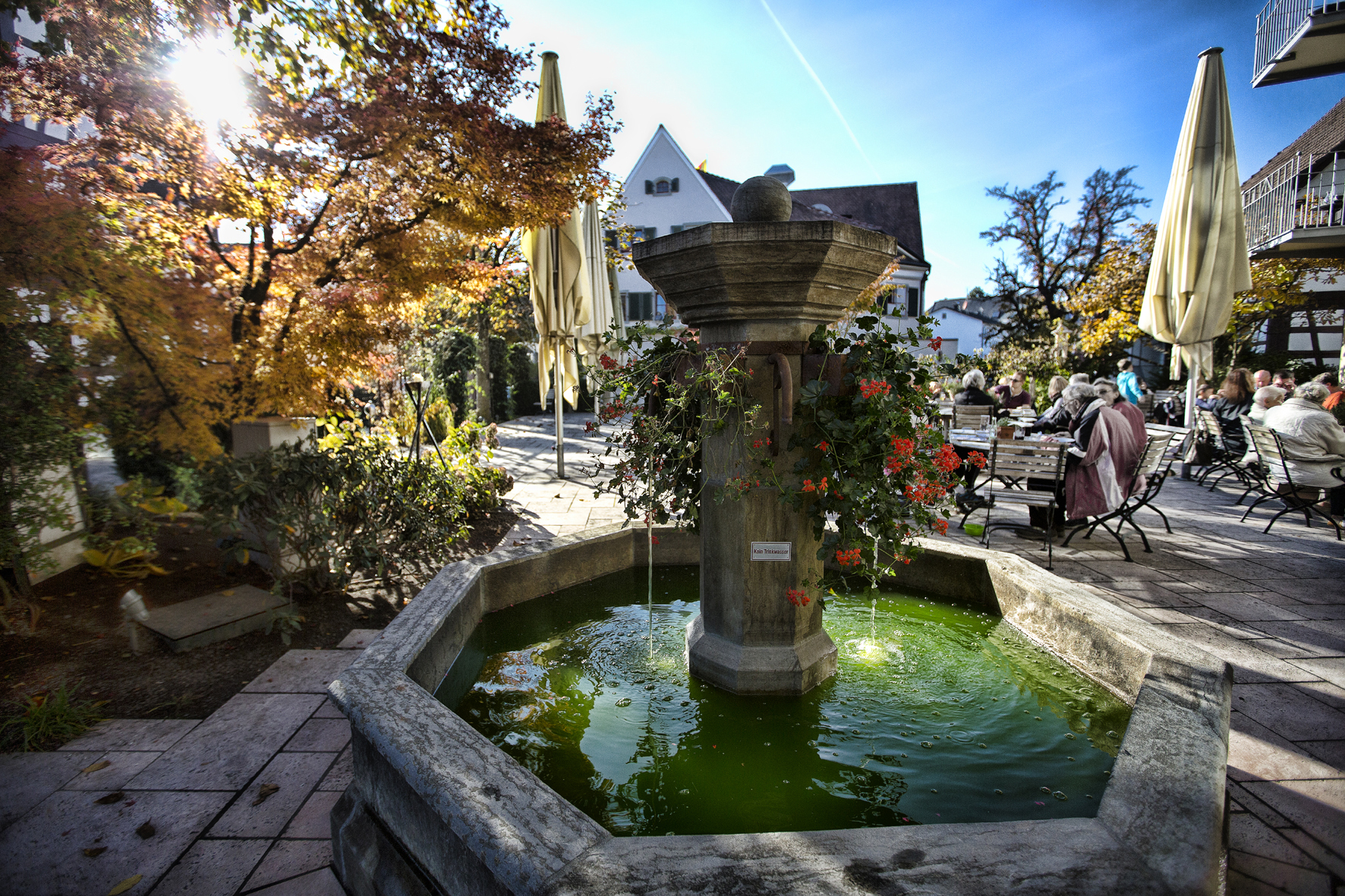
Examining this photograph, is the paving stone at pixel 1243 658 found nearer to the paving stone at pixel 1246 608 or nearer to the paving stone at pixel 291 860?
the paving stone at pixel 1246 608

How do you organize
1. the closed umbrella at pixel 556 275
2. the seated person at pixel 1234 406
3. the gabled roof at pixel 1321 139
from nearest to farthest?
1. the closed umbrella at pixel 556 275
2. the seated person at pixel 1234 406
3. the gabled roof at pixel 1321 139

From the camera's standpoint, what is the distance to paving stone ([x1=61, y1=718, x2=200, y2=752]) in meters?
2.53

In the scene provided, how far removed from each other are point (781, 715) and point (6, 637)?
4127 mm

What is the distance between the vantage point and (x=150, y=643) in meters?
3.40

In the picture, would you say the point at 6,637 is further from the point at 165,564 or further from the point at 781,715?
the point at 781,715

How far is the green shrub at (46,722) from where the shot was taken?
255 cm

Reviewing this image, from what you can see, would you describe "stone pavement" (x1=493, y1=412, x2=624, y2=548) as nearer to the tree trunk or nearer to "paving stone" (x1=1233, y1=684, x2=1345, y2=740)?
the tree trunk

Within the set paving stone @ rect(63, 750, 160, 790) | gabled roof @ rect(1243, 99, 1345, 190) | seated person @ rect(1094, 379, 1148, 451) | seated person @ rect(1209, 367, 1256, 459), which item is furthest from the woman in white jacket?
gabled roof @ rect(1243, 99, 1345, 190)

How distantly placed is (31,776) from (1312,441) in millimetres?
8673

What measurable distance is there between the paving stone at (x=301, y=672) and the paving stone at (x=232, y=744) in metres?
0.06

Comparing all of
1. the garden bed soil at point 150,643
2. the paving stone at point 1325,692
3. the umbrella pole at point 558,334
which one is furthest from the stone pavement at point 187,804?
the umbrella pole at point 558,334

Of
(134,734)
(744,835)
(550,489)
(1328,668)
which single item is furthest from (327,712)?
(550,489)

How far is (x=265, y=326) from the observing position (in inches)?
183

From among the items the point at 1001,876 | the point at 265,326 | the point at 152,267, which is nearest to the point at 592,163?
the point at 265,326
